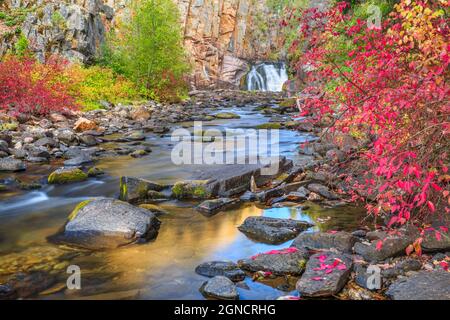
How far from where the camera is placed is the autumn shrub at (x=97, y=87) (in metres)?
22.4

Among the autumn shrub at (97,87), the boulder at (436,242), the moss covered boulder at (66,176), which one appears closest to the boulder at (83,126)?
the autumn shrub at (97,87)

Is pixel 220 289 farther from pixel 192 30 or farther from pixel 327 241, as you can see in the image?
pixel 192 30

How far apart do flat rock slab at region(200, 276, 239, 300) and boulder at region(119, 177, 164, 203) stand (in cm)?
386

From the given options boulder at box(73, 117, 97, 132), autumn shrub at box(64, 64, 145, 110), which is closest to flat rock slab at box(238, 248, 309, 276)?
boulder at box(73, 117, 97, 132)

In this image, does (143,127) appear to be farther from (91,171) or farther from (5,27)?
(5,27)

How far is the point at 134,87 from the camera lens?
92.9 ft

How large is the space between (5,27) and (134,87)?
8314 millimetres

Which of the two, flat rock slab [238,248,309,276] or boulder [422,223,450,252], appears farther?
boulder [422,223,450,252]

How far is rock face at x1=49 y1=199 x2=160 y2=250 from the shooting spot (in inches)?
247

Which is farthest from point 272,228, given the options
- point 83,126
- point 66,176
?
point 83,126

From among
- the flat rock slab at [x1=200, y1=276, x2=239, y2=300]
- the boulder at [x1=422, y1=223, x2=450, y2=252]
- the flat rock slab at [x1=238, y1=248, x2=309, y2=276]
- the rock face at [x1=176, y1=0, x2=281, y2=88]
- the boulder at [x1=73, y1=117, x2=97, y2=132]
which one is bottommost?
the flat rock slab at [x1=200, y1=276, x2=239, y2=300]

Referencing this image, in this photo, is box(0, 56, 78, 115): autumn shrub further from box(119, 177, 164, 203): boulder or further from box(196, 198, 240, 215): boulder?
box(196, 198, 240, 215): boulder

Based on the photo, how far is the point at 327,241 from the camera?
5.88m

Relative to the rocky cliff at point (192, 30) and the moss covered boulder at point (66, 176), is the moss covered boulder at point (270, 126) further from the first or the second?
the rocky cliff at point (192, 30)
